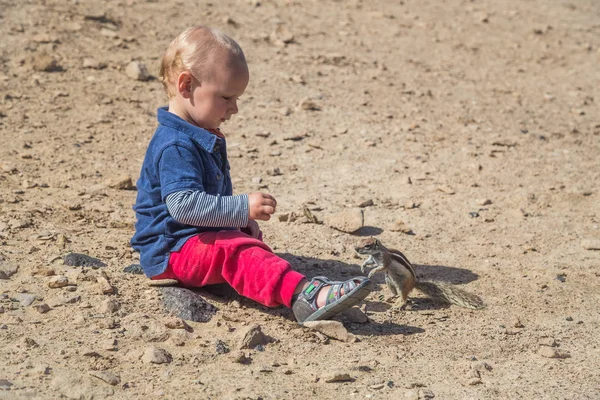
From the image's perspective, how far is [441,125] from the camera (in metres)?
6.93

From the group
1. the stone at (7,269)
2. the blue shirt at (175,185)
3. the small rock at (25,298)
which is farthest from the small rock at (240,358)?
the stone at (7,269)

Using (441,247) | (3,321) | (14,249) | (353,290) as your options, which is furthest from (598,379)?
(14,249)

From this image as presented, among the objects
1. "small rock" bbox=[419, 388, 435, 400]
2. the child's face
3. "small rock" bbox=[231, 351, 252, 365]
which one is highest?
the child's face

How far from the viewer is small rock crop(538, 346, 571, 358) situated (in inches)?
148

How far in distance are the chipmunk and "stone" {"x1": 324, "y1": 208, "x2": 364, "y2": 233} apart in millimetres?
795

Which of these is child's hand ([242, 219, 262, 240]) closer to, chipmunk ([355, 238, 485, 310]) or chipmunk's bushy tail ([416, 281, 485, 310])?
chipmunk ([355, 238, 485, 310])

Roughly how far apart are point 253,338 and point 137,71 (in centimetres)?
406

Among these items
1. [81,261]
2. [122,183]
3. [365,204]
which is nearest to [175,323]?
[81,261]

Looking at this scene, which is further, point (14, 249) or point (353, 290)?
point (14, 249)

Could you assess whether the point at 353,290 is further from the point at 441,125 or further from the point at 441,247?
the point at 441,125

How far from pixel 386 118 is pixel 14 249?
361 cm

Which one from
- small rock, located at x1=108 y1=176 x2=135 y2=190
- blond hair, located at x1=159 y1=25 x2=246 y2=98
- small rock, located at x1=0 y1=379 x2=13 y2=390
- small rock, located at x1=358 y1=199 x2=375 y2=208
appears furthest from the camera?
small rock, located at x1=358 y1=199 x2=375 y2=208

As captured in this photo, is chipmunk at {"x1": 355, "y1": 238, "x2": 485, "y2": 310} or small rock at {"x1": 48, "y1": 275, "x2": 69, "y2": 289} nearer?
small rock at {"x1": 48, "y1": 275, "x2": 69, "y2": 289}

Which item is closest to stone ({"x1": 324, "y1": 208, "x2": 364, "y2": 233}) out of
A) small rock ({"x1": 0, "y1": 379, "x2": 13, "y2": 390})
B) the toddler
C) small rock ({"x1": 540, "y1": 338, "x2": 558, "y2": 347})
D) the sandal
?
the toddler
